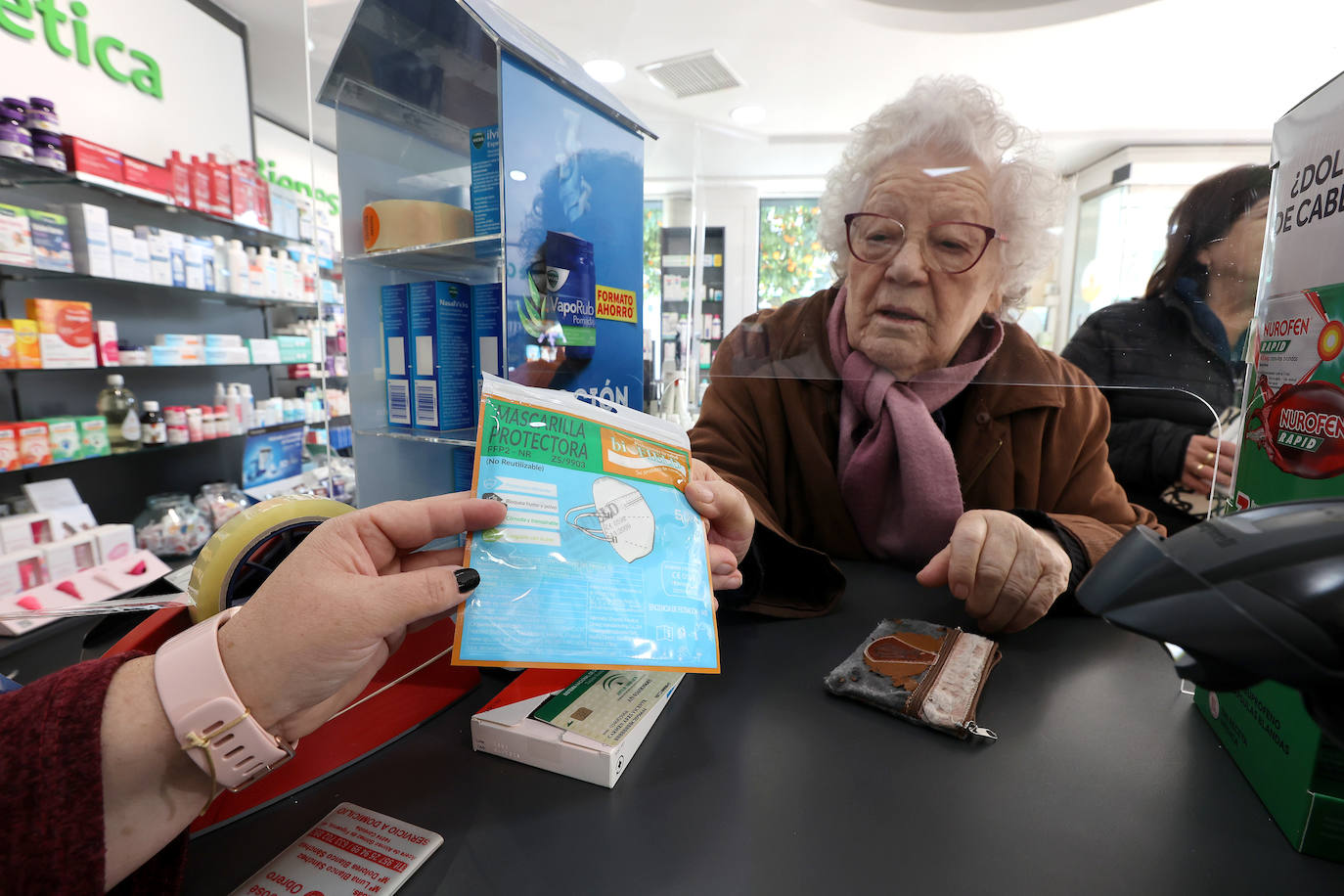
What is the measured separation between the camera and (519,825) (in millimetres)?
481

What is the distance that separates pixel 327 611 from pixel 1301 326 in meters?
0.87

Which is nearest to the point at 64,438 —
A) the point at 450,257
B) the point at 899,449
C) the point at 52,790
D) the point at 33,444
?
the point at 33,444

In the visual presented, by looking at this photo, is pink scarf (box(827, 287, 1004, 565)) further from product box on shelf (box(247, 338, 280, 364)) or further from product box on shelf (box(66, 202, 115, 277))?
product box on shelf (box(247, 338, 280, 364))

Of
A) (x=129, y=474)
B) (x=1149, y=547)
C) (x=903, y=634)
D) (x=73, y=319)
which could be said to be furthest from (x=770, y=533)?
(x=129, y=474)

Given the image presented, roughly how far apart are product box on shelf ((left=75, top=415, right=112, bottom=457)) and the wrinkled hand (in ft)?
9.74

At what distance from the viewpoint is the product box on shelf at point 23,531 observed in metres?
1.88

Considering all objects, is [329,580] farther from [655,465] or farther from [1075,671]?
[1075,671]

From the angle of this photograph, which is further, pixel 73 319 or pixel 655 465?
pixel 73 319

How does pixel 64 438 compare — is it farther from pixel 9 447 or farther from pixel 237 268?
pixel 237 268

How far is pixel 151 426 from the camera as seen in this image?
2.51 meters

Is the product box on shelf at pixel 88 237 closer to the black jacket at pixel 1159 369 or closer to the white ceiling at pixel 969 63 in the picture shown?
the white ceiling at pixel 969 63

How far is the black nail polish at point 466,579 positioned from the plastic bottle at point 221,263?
3.14 meters

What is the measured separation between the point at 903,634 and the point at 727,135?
74 cm

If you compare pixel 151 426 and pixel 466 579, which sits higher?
pixel 466 579
